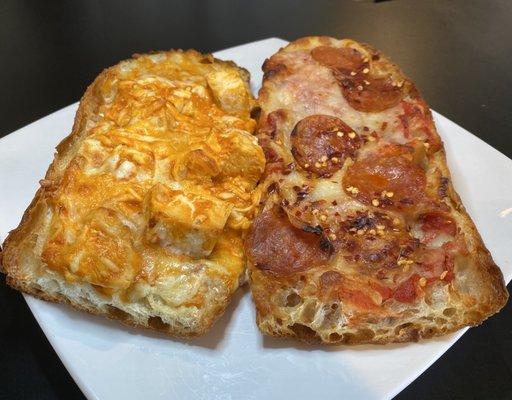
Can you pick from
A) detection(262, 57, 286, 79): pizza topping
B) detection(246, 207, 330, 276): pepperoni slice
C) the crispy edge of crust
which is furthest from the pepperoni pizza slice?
the crispy edge of crust

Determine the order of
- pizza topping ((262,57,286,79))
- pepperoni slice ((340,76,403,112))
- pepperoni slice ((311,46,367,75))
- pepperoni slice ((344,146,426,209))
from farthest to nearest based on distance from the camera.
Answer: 1. pepperoni slice ((311,46,367,75))
2. pizza topping ((262,57,286,79))
3. pepperoni slice ((340,76,403,112))
4. pepperoni slice ((344,146,426,209))

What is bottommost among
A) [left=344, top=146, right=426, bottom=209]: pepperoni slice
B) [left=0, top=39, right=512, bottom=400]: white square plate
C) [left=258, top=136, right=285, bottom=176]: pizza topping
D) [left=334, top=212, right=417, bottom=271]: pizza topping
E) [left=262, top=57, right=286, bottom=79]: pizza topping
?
[left=0, top=39, right=512, bottom=400]: white square plate

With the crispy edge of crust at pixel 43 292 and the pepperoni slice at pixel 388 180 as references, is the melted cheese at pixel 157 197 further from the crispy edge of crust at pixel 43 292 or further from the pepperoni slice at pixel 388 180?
the pepperoni slice at pixel 388 180

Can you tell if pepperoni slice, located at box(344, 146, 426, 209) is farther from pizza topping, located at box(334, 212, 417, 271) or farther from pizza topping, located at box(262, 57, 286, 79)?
pizza topping, located at box(262, 57, 286, 79)

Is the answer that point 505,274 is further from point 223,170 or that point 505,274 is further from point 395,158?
point 223,170

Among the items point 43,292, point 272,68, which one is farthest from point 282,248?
point 272,68

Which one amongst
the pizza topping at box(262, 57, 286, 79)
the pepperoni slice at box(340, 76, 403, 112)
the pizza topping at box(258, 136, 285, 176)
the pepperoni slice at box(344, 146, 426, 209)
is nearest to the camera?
the pepperoni slice at box(344, 146, 426, 209)

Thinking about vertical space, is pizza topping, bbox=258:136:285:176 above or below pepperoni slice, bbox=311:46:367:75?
below

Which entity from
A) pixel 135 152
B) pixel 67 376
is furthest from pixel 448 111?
pixel 67 376

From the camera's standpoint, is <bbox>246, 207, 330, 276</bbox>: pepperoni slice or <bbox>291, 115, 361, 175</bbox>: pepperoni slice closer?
<bbox>246, 207, 330, 276</bbox>: pepperoni slice
